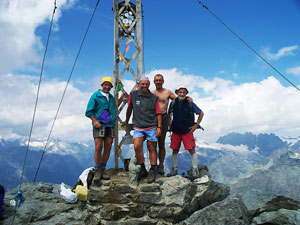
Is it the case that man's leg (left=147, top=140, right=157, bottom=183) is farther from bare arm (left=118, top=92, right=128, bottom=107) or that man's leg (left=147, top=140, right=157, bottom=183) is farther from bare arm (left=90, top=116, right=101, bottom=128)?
bare arm (left=118, top=92, right=128, bottom=107)

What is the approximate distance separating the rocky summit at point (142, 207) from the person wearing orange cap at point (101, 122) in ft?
1.75

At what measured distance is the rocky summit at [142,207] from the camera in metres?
5.79

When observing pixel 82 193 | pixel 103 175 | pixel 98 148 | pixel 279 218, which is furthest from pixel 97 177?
pixel 279 218

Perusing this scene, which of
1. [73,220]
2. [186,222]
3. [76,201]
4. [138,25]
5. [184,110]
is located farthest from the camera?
[138,25]

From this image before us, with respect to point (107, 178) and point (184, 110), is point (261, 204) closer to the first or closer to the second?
point (184, 110)

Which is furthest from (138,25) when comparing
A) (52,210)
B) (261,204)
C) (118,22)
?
(261,204)

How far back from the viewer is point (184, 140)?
7.16m

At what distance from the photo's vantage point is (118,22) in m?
8.36

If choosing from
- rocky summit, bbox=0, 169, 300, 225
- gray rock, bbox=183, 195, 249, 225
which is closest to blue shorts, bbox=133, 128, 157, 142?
rocky summit, bbox=0, 169, 300, 225

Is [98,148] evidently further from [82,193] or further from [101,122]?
[82,193]

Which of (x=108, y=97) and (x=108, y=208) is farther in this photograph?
(x=108, y=97)

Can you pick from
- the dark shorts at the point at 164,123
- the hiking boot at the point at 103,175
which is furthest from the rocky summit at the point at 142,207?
the dark shorts at the point at 164,123

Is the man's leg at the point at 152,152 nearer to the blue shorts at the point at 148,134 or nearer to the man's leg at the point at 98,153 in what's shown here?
the blue shorts at the point at 148,134

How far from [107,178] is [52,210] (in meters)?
1.74
